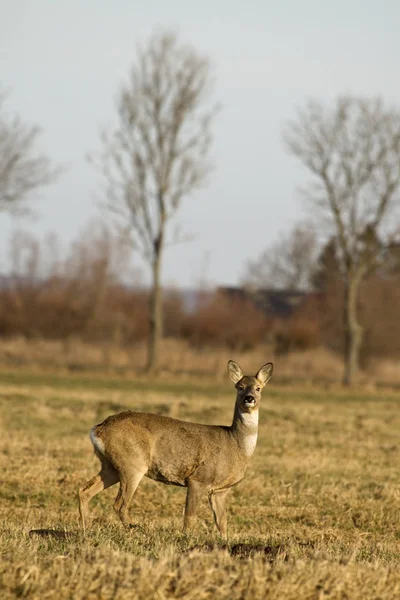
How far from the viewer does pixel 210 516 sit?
1258cm

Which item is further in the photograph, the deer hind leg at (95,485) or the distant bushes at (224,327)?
the distant bushes at (224,327)

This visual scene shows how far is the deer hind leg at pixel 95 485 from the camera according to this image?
1076 cm

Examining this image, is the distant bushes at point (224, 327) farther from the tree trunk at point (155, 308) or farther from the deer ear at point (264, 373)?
the deer ear at point (264, 373)

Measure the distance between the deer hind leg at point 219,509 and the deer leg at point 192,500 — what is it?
19 centimetres

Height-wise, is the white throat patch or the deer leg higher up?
the white throat patch

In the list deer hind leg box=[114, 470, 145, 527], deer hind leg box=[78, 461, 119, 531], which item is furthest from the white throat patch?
deer hind leg box=[78, 461, 119, 531]

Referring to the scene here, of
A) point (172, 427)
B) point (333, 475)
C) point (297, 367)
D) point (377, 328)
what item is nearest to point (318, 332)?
point (377, 328)

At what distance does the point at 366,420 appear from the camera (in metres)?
24.0

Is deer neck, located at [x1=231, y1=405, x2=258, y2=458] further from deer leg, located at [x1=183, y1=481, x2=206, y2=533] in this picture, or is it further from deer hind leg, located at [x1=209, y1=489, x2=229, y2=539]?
deer leg, located at [x1=183, y1=481, x2=206, y2=533]

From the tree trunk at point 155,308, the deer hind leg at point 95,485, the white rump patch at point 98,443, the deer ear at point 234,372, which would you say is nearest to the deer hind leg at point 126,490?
the deer hind leg at point 95,485

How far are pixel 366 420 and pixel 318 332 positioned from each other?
→ 34839 millimetres

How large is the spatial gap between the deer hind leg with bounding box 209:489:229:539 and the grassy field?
0.23m

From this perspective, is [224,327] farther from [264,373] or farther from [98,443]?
[98,443]

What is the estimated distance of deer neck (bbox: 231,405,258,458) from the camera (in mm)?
11148
